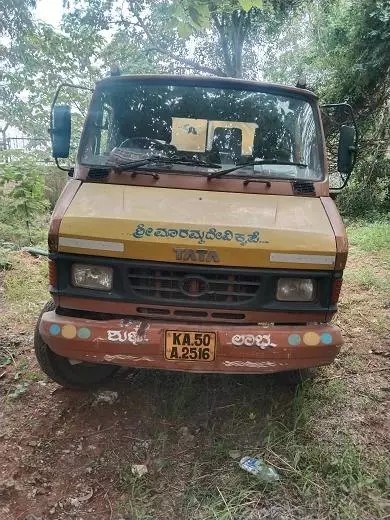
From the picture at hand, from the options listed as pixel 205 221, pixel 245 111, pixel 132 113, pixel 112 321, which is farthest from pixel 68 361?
pixel 245 111

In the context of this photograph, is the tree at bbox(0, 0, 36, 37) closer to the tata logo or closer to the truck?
the truck

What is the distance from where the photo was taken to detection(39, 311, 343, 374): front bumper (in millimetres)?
2701

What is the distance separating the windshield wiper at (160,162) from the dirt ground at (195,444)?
158 centimetres

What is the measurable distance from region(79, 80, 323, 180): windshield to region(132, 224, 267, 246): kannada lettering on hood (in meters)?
0.97

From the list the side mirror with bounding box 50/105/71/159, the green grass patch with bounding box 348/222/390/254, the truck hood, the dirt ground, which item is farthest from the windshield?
the green grass patch with bounding box 348/222/390/254

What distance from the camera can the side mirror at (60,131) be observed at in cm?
366

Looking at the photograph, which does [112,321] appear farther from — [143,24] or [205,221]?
[143,24]

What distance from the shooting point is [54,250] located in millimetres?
2742

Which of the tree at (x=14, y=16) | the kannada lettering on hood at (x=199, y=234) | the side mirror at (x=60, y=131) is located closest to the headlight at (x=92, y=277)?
the kannada lettering on hood at (x=199, y=234)

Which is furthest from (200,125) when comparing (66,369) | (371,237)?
(371,237)

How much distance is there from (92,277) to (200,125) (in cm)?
150

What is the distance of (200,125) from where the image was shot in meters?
3.58

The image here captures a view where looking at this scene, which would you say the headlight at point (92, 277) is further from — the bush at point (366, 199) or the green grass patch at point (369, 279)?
the bush at point (366, 199)

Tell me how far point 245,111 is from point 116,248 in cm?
167
